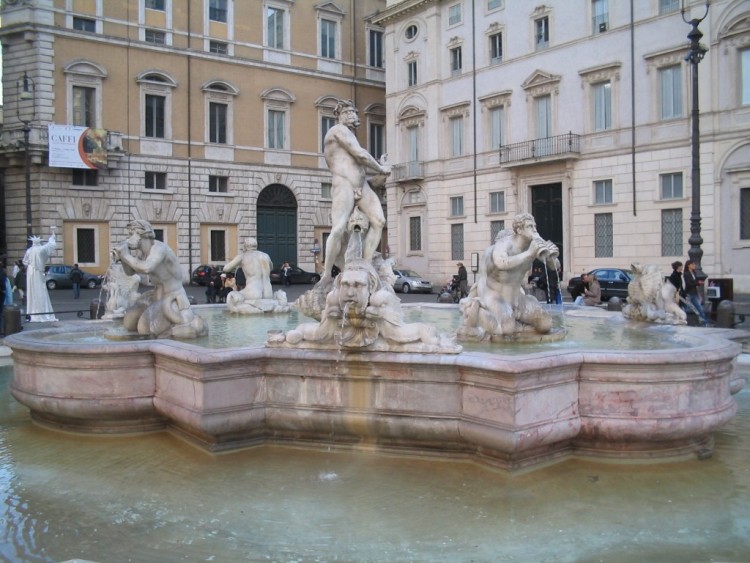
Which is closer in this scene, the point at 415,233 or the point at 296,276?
the point at 296,276

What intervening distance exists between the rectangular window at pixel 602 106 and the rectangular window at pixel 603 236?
3.52 metres

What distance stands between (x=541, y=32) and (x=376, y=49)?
43.8 ft

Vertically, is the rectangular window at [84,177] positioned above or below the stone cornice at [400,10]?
below

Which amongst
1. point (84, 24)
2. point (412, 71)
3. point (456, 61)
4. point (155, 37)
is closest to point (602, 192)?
point (456, 61)

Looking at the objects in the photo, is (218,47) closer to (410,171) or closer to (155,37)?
(155,37)

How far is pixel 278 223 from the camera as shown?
3850 cm

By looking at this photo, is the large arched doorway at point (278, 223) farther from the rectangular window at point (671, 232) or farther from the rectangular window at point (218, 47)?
the rectangular window at point (671, 232)

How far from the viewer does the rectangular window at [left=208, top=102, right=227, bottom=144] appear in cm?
3600

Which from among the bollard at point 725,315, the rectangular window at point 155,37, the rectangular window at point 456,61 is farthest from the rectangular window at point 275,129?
the bollard at point 725,315

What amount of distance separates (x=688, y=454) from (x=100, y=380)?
4459 mm

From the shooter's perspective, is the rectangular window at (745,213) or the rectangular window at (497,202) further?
the rectangular window at (497,202)

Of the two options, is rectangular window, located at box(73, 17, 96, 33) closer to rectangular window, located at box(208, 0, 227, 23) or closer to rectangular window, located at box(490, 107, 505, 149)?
rectangular window, located at box(208, 0, 227, 23)

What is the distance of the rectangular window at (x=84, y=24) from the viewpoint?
3174cm

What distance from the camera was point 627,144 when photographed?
2761cm
